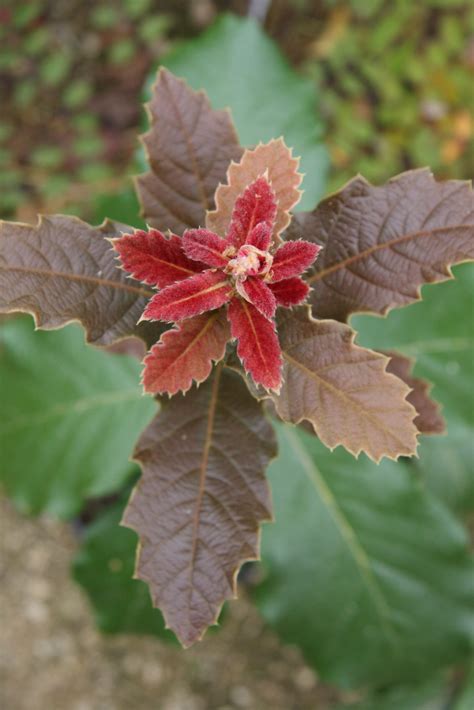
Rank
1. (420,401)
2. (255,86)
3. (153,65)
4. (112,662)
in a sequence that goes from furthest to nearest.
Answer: (153,65) → (112,662) → (255,86) → (420,401)

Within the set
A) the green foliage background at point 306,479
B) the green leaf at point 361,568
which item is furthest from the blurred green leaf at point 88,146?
the green leaf at point 361,568

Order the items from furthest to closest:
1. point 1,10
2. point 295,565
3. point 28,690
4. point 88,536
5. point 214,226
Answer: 1. point 1,10
2. point 28,690
3. point 88,536
4. point 295,565
5. point 214,226

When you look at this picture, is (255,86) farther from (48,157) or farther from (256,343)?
(48,157)

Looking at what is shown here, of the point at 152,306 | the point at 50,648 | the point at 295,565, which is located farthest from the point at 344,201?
the point at 50,648

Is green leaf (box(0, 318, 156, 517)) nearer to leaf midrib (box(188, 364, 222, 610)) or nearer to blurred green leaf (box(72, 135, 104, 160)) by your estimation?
leaf midrib (box(188, 364, 222, 610))

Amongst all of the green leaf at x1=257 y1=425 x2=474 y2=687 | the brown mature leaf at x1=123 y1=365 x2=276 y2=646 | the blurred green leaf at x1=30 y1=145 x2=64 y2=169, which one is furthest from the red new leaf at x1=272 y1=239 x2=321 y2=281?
the blurred green leaf at x1=30 y1=145 x2=64 y2=169

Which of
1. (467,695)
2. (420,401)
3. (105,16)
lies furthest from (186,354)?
(105,16)

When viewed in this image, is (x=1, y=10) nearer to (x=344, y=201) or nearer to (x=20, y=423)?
(x=20, y=423)
